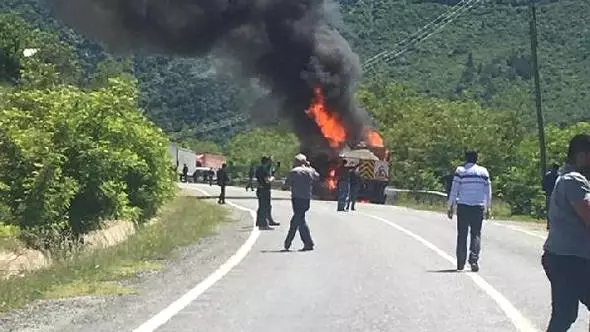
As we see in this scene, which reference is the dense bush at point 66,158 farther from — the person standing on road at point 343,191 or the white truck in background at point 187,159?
the white truck in background at point 187,159

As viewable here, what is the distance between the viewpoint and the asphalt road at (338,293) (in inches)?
419

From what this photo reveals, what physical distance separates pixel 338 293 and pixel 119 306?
111 inches

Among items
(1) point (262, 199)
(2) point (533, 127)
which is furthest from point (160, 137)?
(2) point (533, 127)

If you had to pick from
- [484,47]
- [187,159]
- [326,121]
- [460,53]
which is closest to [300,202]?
[326,121]

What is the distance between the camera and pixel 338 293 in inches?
519

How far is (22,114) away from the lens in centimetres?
2297

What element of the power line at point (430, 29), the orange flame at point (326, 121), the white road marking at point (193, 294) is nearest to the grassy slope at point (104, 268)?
the white road marking at point (193, 294)

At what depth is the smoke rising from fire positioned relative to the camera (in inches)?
1496

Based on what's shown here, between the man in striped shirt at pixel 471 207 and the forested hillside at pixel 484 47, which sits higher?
the forested hillside at pixel 484 47

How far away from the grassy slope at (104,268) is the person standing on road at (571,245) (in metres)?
6.83

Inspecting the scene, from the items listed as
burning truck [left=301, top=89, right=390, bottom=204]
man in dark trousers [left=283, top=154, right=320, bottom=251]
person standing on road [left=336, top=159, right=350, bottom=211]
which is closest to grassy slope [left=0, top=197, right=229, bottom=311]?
man in dark trousers [left=283, top=154, right=320, bottom=251]

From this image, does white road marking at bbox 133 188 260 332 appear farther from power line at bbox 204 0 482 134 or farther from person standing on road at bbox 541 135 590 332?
power line at bbox 204 0 482 134

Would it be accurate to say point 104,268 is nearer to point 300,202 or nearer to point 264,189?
point 300,202

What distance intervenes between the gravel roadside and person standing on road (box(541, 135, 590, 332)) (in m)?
4.34
